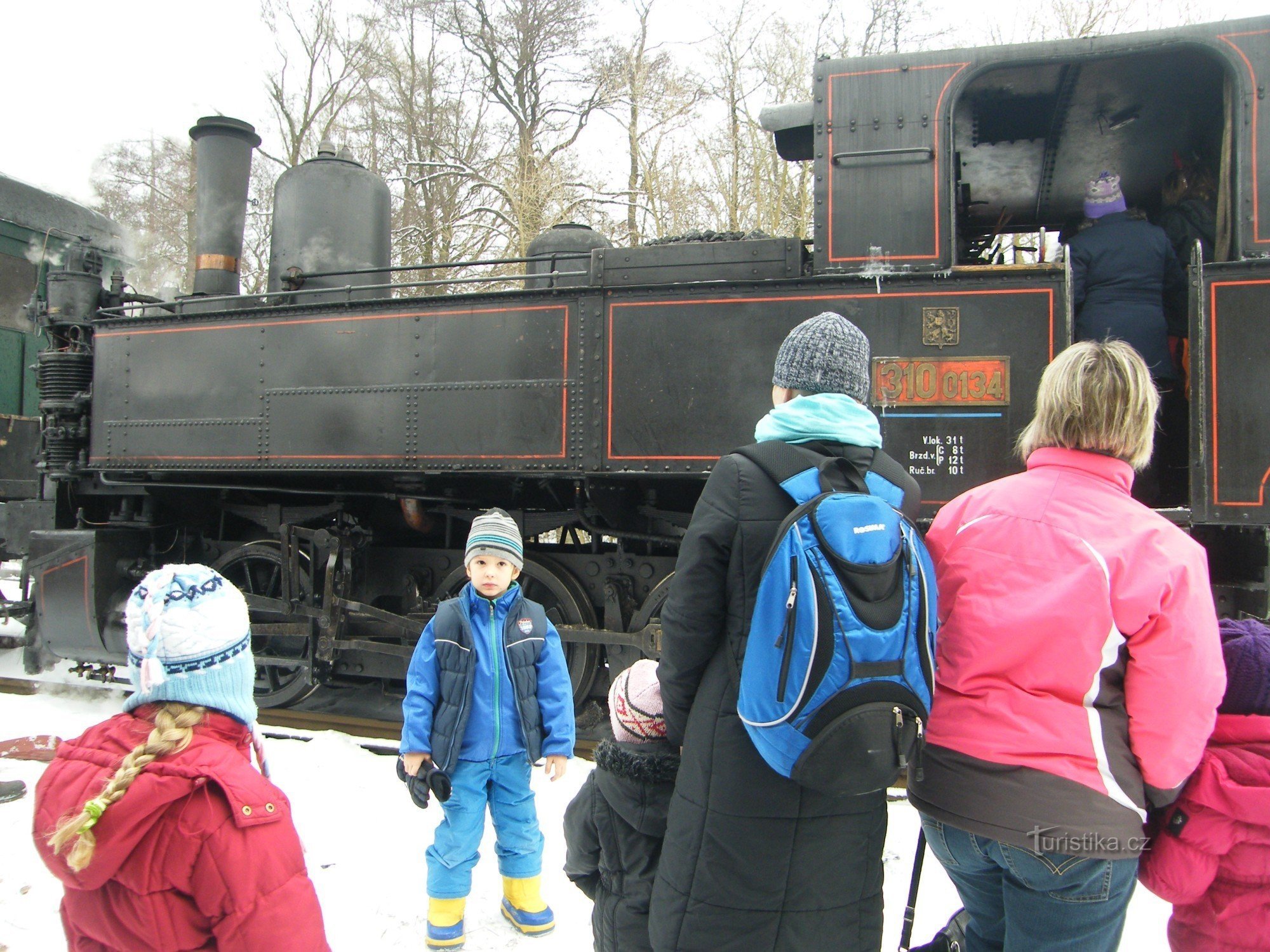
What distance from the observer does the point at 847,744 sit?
1.34 meters

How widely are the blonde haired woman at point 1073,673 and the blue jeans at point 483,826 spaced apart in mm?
1483

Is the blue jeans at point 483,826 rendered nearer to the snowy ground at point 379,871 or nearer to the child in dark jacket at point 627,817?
the snowy ground at point 379,871

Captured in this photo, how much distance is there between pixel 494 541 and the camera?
2.70 meters

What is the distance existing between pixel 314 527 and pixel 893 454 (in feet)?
11.8

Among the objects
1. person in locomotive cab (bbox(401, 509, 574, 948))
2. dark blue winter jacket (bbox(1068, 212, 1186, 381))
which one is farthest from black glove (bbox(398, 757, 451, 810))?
dark blue winter jacket (bbox(1068, 212, 1186, 381))

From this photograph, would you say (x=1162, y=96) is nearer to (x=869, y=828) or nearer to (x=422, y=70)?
(x=869, y=828)

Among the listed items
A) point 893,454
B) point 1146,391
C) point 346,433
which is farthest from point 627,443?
point 1146,391

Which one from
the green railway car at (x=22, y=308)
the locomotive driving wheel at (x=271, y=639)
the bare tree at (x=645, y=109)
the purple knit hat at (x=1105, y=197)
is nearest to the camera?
the purple knit hat at (x=1105, y=197)

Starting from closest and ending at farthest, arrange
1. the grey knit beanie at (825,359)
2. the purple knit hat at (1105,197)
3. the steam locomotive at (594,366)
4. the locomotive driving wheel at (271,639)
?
the grey knit beanie at (825,359) → the steam locomotive at (594,366) → the purple knit hat at (1105,197) → the locomotive driving wheel at (271,639)

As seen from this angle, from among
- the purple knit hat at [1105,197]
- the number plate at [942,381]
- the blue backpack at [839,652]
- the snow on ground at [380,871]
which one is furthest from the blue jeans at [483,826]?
the purple knit hat at [1105,197]

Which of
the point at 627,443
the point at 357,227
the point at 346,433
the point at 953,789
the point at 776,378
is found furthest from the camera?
the point at 357,227

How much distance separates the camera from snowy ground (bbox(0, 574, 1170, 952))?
266 cm

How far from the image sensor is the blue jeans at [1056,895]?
4.65ft

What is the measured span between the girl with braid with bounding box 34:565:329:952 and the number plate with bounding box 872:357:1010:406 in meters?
2.91
